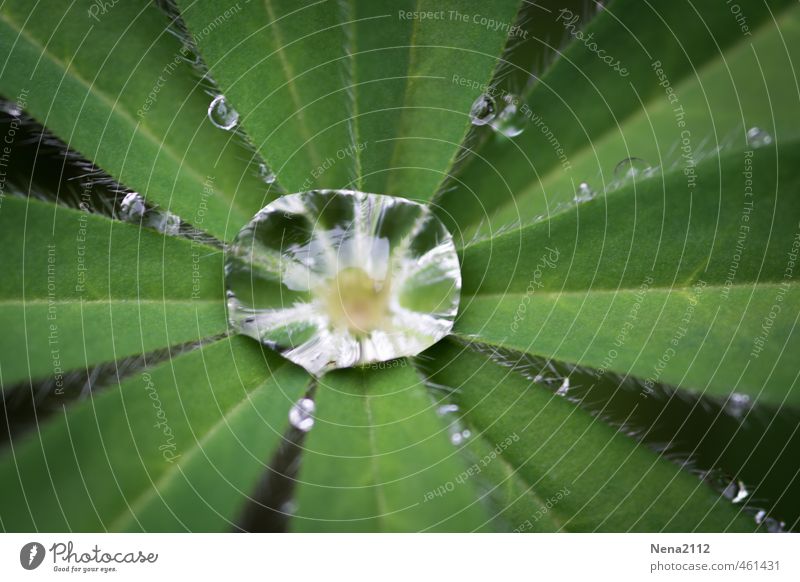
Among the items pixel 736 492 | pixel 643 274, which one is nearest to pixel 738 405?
pixel 736 492

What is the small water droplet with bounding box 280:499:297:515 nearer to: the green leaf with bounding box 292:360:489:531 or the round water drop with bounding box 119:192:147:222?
Result: the green leaf with bounding box 292:360:489:531

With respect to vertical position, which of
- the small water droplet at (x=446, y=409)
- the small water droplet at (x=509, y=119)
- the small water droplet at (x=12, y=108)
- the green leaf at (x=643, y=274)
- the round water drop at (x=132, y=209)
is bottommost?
the small water droplet at (x=446, y=409)

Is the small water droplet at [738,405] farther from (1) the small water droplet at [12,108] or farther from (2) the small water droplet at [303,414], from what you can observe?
(1) the small water droplet at [12,108]

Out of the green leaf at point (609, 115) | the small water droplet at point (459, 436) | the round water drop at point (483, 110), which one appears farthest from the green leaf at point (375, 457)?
the round water drop at point (483, 110)

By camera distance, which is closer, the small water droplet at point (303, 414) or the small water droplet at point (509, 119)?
the small water droplet at point (303, 414)

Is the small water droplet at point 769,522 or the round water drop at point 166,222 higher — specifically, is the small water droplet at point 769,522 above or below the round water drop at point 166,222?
below

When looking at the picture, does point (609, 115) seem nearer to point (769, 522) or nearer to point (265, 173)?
point (265, 173)
